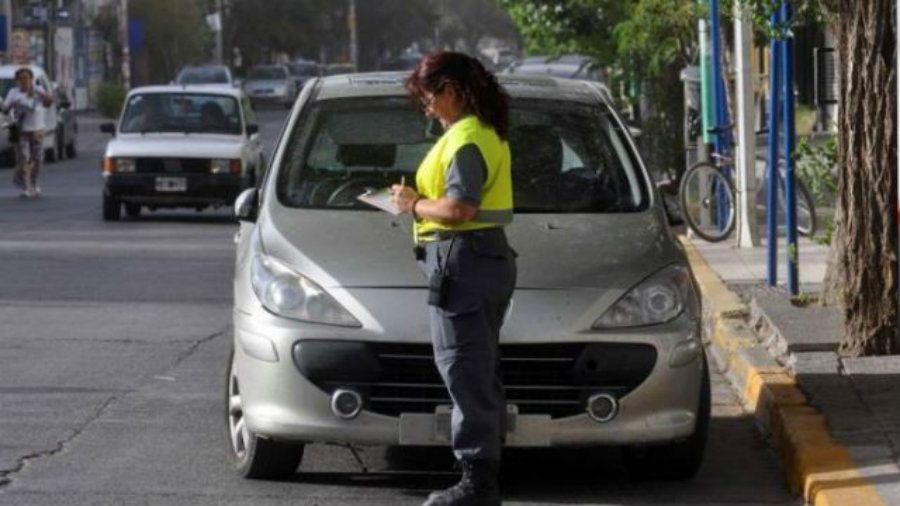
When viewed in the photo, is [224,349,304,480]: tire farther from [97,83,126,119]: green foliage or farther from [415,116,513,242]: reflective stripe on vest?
[97,83,126,119]: green foliage

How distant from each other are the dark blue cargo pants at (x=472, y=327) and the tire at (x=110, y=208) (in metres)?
17.7

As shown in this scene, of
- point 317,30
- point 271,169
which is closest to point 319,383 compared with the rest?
point 271,169

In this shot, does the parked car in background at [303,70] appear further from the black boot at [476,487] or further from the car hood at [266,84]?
the black boot at [476,487]

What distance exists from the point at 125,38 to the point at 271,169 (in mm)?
62470

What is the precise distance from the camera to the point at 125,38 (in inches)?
2815

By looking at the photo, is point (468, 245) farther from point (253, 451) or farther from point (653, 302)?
point (253, 451)

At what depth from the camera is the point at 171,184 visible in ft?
83.0

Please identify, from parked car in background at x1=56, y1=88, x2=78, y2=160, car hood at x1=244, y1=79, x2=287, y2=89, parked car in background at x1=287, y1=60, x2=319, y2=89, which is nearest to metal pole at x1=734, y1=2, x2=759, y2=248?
parked car in background at x1=56, y1=88, x2=78, y2=160

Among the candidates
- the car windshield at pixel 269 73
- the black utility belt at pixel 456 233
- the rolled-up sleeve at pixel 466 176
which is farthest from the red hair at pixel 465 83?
the car windshield at pixel 269 73

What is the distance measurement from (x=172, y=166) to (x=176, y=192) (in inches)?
11.6

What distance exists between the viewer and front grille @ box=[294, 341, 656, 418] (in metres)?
8.58

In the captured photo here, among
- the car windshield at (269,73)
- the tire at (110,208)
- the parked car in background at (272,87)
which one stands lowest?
the parked car in background at (272,87)

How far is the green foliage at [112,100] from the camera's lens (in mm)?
64062

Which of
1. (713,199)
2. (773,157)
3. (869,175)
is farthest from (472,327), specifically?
(713,199)
